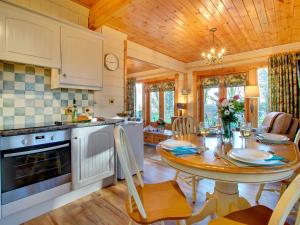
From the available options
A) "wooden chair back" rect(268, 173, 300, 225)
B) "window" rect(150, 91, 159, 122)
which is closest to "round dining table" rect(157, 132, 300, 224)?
"wooden chair back" rect(268, 173, 300, 225)

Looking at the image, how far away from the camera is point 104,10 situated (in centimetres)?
235

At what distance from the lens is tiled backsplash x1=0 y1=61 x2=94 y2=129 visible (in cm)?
190

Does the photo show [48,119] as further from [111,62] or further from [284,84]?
[284,84]

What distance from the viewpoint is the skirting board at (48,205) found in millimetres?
1628

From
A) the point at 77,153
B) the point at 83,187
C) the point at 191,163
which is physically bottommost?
the point at 83,187

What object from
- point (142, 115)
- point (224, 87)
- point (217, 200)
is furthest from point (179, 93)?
point (217, 200)

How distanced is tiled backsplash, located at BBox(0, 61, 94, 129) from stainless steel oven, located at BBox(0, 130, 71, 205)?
51cm

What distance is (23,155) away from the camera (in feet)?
5.18

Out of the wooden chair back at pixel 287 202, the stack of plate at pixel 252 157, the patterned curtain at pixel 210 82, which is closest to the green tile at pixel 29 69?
the stack of plate at pixel 252 157

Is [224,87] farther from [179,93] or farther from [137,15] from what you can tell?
[137,15]

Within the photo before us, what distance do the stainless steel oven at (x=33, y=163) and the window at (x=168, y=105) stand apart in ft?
14.4

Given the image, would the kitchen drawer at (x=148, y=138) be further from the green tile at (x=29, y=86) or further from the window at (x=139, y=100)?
the green tile at (x=29, y=86)

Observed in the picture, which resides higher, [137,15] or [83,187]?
[137,15]

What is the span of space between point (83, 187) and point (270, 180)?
6.37ft
